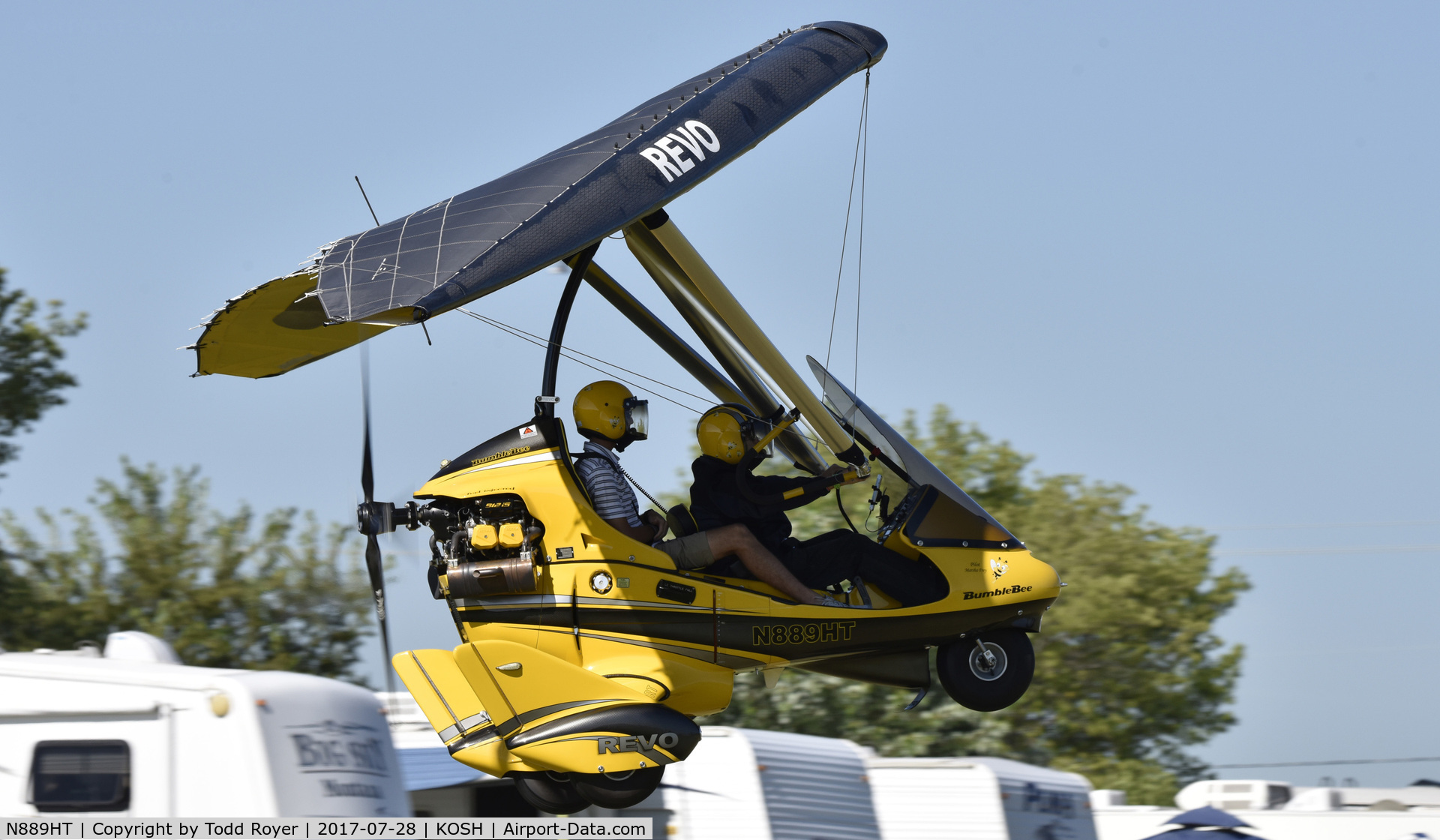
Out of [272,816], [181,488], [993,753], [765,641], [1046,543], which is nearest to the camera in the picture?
[272,816]

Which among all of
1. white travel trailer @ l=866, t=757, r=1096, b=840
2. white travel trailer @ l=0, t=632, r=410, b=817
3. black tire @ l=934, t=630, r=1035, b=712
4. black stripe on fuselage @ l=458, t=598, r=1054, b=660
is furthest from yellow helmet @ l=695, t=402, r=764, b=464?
white travel trailer @ l=866, t=757, r=1096, b=840

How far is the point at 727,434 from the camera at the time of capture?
406 inches

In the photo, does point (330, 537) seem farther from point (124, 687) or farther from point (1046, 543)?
point (124, 687)

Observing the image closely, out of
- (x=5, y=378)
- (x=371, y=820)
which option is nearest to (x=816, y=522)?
(x=5, y=378)

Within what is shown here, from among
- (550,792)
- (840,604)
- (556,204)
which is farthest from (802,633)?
(556,204)

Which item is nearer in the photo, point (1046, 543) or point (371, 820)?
point (371, 820)

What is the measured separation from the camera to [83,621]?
26.1 meters

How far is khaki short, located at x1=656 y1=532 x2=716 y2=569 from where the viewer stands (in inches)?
401

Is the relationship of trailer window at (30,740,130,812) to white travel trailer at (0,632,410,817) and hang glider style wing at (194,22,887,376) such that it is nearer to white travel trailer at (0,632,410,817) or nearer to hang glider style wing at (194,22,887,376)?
white travel trailer at (0,632,410,817)

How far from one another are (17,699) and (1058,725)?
21.4 metres

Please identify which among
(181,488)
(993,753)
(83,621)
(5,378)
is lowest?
(993,753)

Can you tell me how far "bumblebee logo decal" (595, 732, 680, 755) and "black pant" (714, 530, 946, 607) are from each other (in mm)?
1495

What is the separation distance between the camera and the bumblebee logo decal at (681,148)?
917 centimetres

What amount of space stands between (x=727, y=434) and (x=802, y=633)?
4.66ft
